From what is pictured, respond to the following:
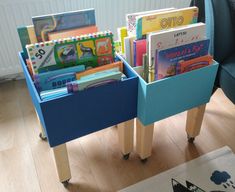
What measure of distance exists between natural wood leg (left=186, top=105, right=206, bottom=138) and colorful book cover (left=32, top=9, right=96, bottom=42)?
593 millimetres

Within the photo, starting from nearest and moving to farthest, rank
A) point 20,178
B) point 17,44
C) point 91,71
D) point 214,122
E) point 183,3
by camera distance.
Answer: point 91,71 < point 20,178 < point 214,122 < point 17,44 < point 183,3

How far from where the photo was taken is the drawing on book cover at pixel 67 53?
0.89m

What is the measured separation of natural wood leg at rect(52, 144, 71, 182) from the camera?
96 centimetres

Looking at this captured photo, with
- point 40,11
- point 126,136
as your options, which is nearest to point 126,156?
point 126,136

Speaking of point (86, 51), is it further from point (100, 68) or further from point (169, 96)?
point (169, 96)

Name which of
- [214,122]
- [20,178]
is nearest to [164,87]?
[214,122]

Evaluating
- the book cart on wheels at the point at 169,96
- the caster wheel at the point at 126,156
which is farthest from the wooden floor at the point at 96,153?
the book cart on wheels at the point at 169,96

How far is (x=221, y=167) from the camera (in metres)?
1.18

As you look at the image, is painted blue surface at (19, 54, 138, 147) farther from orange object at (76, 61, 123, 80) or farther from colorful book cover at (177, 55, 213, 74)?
colorful book cover at (177, 55, 213, 74)

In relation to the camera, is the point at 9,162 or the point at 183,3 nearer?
the point at 9,162

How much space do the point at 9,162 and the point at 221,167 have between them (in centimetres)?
100

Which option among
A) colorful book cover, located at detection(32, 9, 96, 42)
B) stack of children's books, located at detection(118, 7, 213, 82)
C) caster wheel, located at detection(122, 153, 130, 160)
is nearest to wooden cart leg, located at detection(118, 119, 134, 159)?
caster wheel, located at detection(122, 153, 130, 160)

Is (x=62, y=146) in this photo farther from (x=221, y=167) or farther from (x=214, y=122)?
(x=214, y=122)

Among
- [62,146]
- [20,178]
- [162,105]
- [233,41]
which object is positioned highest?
[233,41]
